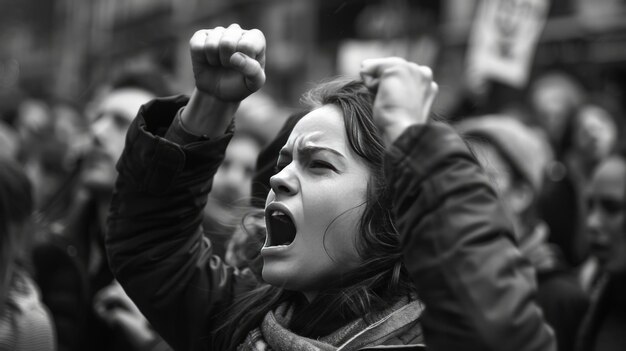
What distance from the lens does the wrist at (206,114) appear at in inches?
85.3

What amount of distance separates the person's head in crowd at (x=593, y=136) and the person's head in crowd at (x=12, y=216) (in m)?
3.96

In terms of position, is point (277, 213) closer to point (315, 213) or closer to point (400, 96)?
point (315, 213)

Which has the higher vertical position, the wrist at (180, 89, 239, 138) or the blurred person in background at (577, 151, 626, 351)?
the wrist at (180, 89, 239, 138)

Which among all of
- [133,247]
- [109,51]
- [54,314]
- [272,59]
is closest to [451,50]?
[272,59]

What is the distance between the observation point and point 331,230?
196cm

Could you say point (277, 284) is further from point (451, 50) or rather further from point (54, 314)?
point (451, 50)

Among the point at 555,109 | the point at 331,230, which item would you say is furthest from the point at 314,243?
the point at 555,109

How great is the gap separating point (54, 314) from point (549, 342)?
8.01 feet

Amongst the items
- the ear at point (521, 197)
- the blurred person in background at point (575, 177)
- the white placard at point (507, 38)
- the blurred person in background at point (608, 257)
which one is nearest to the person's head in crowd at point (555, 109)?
the blurred person in background at point (575, 177)

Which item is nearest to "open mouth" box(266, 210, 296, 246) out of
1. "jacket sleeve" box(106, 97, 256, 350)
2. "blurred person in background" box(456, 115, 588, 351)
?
"jacket sleeve" box(106, 97, 256, 350)

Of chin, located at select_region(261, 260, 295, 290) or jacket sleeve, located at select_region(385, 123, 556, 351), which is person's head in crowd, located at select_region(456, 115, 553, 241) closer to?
chin, located at select_region(261, 260, 295, 290)

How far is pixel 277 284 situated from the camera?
1957 millimetres

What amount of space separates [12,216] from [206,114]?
42.5 inches

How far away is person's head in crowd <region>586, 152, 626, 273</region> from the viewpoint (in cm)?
362
